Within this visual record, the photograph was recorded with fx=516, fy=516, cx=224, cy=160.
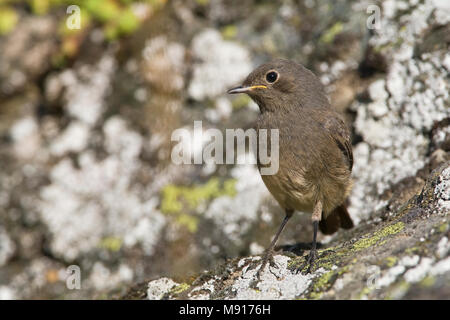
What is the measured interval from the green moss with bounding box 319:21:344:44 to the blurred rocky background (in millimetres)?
23

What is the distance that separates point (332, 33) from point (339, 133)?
2.35 meters

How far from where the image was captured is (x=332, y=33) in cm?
715

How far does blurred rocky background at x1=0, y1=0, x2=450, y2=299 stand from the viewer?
20.0ft

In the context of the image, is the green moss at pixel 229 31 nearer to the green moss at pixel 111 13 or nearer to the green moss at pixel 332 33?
the green moss at pixel 111 13

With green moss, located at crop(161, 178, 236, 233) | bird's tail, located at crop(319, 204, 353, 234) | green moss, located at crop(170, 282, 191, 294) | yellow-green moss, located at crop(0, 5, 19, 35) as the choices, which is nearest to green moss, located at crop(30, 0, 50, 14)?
yellow-green moss, located at crop(0, 5, 19, 35)

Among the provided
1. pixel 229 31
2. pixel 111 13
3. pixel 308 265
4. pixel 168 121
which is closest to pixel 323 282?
pixel 308 265

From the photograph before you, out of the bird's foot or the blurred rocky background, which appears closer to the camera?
the bird's foot

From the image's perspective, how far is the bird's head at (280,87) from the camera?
5555mm

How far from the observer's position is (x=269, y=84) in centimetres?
559

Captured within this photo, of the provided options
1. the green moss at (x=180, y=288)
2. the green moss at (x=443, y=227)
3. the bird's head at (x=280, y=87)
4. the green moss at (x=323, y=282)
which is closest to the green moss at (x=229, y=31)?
the bird's head at (x=280, y=87)

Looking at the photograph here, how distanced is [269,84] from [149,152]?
2286mm

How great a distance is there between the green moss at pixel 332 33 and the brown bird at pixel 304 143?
1.67 metres

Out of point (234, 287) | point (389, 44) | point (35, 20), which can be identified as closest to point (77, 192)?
point (35, 20)

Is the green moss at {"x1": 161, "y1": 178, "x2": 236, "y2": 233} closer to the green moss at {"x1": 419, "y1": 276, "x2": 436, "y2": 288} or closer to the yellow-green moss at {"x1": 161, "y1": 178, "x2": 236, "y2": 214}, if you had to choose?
the yellow-green moss at {"x1": 161, "y1": 178, "x2": 236, "y2": 214}
